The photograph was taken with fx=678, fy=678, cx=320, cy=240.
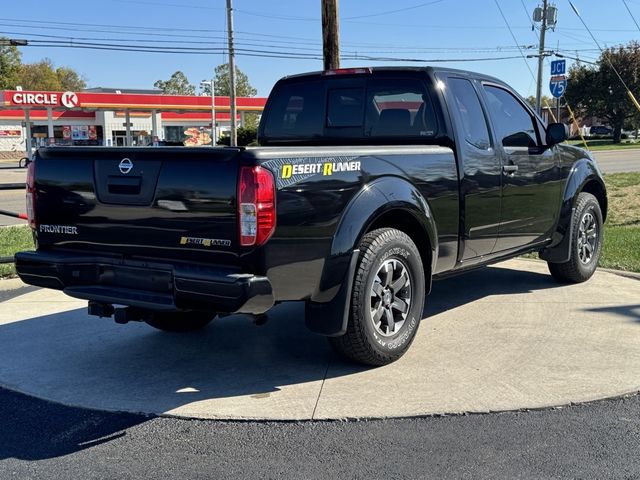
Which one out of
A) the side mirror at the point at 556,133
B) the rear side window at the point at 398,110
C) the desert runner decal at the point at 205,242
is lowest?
the desert runner decal at the point at 205,242

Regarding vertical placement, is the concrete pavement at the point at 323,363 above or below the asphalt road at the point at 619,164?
below

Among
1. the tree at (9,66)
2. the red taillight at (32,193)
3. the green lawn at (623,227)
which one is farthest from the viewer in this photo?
the tree at (9,66)

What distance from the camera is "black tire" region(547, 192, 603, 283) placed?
6.88m

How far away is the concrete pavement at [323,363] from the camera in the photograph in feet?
13.5

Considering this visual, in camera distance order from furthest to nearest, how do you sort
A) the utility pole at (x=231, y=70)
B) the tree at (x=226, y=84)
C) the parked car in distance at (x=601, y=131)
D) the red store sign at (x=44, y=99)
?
the tree at (x=226, y=84) < the parked car in distance at (x=601, y=131) < the red store sign at (x=44, y=99) < the utility pole at (x=231, y=70)

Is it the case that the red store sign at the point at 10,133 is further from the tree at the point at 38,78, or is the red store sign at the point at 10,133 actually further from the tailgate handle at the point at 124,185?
the tailgate handle at the point at 124,185

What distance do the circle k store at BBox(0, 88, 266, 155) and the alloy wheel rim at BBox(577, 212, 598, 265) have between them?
144ft

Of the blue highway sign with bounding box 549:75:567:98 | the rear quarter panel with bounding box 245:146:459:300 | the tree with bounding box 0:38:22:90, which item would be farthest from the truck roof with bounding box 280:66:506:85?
the tree with bounding box 0:38:22:90

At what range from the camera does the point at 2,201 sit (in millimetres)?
17766

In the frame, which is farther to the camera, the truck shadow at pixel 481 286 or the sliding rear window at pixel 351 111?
the truck shadow at pixel 481 286

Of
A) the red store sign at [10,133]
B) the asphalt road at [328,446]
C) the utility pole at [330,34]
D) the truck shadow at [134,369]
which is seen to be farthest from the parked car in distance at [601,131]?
the asphalt road at [328,446]

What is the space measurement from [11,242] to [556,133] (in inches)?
295

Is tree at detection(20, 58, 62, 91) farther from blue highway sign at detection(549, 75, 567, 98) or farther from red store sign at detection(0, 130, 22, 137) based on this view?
blue highway sign at detection(549, 75, 567, 98)

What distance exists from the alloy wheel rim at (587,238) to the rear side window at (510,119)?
1264 millimetres
